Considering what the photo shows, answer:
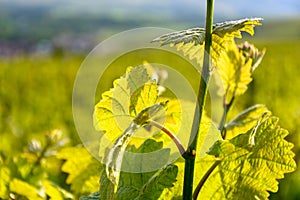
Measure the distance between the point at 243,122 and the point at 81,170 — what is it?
296 millimetres

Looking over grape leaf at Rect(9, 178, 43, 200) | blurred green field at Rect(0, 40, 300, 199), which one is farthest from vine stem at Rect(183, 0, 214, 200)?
blurred green field at Rect(0, 40, 300, 199)

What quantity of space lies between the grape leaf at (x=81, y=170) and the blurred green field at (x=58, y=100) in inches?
15.2

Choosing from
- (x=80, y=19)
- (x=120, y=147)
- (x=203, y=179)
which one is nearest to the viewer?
(x=120, y=147)

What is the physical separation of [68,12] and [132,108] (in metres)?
66.7

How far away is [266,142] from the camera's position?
25.6 inches

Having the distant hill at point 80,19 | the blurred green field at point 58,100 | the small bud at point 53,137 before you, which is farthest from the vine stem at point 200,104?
the distant hill at point 80,19

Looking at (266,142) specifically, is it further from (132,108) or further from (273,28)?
(273,28)

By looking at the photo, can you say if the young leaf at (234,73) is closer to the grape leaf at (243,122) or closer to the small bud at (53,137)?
the grape leaf at (243,122)

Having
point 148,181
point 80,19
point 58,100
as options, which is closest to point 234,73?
point 148,181

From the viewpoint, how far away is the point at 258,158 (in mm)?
657

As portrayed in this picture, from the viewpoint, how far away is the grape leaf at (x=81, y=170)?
0.96 metres

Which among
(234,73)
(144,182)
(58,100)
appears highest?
(234,73)

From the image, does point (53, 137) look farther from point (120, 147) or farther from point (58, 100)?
point (58, 100)

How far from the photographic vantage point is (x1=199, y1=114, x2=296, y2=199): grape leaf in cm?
65
